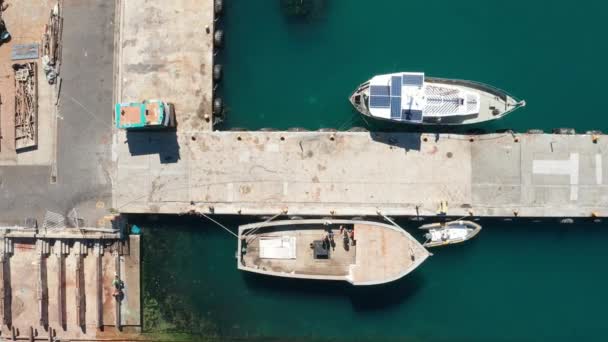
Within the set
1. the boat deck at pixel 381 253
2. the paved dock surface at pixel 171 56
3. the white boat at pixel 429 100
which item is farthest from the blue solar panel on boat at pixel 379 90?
the paved dock surface at pixel 171 56

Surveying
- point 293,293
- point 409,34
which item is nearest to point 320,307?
point 293,293

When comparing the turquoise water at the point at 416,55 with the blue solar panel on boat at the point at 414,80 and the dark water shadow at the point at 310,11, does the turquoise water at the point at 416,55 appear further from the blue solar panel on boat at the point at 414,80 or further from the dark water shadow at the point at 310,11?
the blue solar panel on boat at the point at 414,80

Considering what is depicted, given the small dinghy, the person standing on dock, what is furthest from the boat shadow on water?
the person standing on dock

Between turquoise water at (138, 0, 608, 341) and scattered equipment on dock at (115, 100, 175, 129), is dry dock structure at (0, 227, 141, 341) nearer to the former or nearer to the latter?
turquoise water at (138, 0, 608, 341)

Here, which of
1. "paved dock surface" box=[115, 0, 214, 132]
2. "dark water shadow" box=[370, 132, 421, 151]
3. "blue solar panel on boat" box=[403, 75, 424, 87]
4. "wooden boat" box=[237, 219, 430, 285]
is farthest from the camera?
"paved dock surface" box=[115, 0, 214, 132]

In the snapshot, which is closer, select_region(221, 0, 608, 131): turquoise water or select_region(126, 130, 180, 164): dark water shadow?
select_region(126, 130, 180, 164): dark water shadow

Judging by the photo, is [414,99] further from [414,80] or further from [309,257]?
[309,257]
